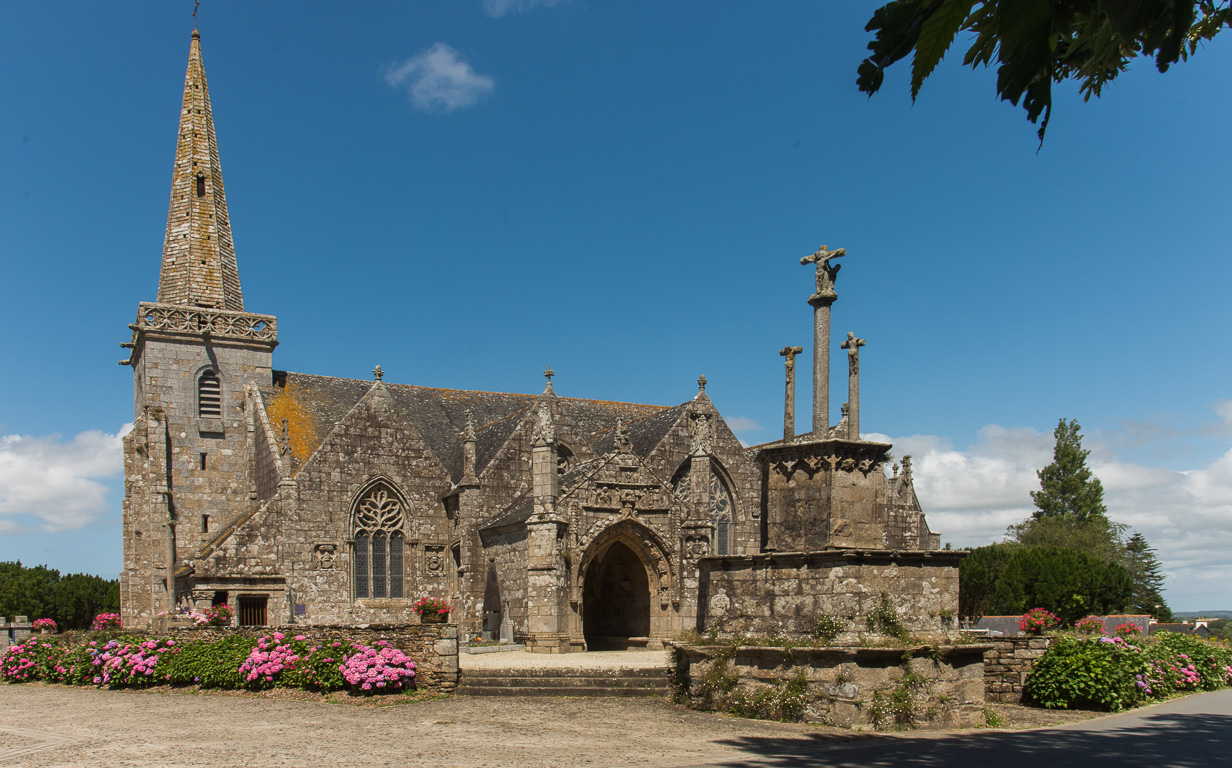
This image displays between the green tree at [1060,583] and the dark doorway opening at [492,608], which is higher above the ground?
the dark doorway opening at [492,608]

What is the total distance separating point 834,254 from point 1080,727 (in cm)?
630

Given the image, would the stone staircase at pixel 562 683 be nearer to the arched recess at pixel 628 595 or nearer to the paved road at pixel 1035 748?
the paved road at pixel 1035 748

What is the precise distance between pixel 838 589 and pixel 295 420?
20.3 m

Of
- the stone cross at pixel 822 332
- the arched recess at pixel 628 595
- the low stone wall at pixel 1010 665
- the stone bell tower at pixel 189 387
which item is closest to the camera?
the stone cross at pixel 822 332

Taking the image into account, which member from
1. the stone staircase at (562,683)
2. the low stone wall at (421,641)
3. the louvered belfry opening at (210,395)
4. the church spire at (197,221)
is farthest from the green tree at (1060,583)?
the church spire at (197,221)

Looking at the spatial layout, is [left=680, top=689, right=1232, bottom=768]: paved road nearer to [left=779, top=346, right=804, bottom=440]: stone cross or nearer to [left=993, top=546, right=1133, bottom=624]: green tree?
[left=779, top=346, right=804, bottom=440]: stone cross

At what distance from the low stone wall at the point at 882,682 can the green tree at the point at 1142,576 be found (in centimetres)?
3933

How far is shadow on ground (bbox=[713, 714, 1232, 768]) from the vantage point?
28.4 feet

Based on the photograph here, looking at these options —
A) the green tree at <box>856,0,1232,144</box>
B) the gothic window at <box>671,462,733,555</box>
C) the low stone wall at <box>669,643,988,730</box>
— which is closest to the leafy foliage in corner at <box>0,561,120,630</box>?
the gothic window at <box>671,462,733,555</box>

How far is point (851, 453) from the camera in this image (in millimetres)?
11539

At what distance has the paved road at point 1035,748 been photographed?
8633 mm

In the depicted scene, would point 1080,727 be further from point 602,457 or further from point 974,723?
point 602,457

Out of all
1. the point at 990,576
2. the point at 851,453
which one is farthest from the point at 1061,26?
the point at 990,576

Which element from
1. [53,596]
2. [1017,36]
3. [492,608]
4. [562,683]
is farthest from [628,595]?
[53,596]
